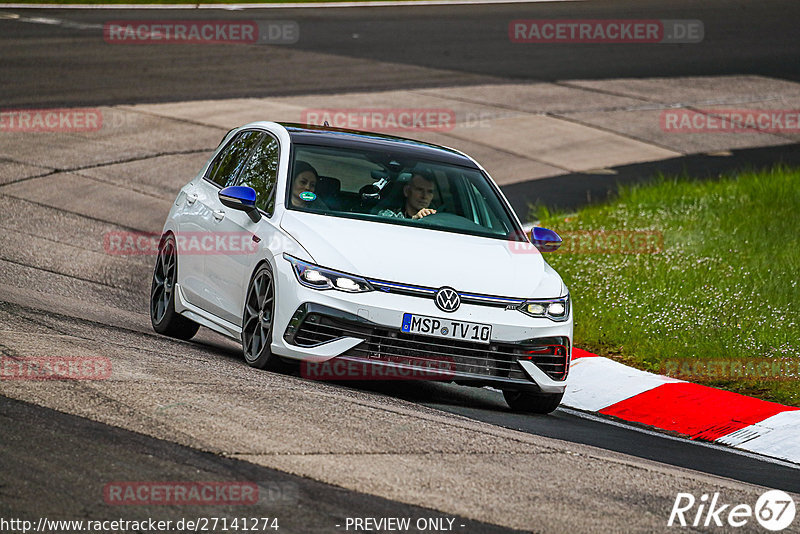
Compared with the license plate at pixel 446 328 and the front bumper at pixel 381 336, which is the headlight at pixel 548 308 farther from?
the license plate at pixel 446 328

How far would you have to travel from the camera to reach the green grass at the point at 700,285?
10.2 m

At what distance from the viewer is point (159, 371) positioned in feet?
24.8

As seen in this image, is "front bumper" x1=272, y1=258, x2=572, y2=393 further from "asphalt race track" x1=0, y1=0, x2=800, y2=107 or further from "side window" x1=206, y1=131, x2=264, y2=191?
"asphalt race track" x1=0, y1=0, x2=800, y2=107

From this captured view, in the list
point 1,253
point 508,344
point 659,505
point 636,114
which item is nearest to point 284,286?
point 508,344

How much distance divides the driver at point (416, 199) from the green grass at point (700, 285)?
2.26 meters

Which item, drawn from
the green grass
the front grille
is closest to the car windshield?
the front grille

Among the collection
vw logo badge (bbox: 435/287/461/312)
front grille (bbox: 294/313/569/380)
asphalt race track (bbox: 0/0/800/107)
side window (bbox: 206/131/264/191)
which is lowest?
front grille (bbox: 294/313/569/380)

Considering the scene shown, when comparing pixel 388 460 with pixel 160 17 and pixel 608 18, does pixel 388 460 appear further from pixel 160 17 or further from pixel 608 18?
pixel 608 18

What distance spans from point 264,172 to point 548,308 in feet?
7.71

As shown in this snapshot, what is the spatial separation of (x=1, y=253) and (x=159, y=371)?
547 cm

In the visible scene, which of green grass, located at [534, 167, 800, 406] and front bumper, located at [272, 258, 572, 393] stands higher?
front bumper, located at [272, 258, 572, 393]

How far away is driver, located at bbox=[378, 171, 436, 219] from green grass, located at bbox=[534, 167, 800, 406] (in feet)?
7.43

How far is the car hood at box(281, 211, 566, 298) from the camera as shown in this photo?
809 cm

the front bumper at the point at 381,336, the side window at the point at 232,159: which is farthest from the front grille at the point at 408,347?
the side window at the point at 232,159
